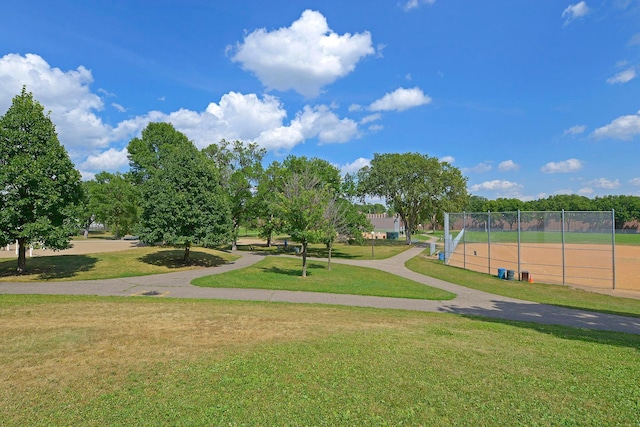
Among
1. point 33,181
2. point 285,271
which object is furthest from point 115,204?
point 285,271

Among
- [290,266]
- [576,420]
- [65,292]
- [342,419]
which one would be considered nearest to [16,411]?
[342,419]

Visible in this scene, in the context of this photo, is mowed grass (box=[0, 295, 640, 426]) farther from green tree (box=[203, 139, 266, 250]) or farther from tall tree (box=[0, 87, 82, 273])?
green tree (box=[203, 139, 266, 250])

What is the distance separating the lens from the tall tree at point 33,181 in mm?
15336

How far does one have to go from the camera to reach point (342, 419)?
3.87 meters

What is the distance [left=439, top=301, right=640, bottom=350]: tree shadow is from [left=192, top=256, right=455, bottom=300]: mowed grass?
95.3 inches

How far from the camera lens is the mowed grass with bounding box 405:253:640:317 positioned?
13664 millimetres

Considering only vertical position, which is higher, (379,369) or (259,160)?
(259,160)

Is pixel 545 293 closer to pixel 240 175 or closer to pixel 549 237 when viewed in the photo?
pixel 549 237

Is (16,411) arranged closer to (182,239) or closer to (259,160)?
(182,239)

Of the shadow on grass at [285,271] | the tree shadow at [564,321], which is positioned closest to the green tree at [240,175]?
the shadow on grass at [285,271]

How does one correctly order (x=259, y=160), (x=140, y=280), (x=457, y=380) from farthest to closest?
(x=259, y=160), (x=140, y=280), (x=457, y=380)

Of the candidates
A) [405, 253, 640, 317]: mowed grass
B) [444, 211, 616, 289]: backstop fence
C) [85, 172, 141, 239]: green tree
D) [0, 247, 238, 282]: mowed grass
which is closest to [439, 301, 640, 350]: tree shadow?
[405, 253, 640, 317]: mowed grass

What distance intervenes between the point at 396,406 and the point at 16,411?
4.47m

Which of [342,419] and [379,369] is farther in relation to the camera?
Result: [379,369]
